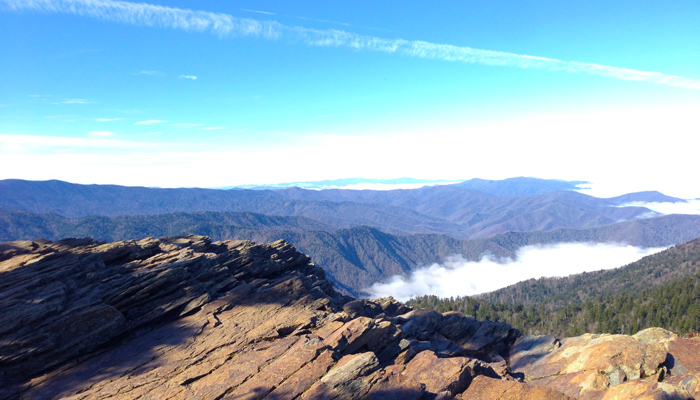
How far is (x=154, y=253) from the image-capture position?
45906 mm

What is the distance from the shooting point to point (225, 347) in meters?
29.4

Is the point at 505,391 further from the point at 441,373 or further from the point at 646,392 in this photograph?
the point at 646,392

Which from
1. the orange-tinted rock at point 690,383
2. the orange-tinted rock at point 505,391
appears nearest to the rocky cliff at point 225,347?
the orange-tinted rock at point 505,391

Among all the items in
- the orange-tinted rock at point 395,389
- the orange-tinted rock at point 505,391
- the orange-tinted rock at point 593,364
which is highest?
the orange-tinted rock at point 395,389

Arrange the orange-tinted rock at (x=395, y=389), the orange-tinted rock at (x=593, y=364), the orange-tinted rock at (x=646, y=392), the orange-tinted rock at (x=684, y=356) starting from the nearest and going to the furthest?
the orange-tinted rock at (x=646, y=392)
the orange-tinted rock at (x=395, y=389)
the orange-tinted rock at (x=593, y=364)
the orange-tinted rock at (x=684, y=356)

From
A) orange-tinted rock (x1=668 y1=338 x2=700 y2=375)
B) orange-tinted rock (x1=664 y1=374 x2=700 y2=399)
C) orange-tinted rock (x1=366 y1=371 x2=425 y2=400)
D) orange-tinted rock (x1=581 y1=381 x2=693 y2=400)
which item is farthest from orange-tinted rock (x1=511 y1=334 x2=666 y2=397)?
orange-tinted rock (x1=366 y1=371 x2=425 y2=400)

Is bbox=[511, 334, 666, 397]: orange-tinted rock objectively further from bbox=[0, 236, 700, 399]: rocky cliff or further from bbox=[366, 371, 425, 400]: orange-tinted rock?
bbox=[366, 371, 425, 400]: orange-tinted rock

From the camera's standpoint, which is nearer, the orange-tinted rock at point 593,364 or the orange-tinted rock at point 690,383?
the orange-tinted rock at point 690,383

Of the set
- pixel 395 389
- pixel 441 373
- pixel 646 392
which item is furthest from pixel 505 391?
pixel 395 389

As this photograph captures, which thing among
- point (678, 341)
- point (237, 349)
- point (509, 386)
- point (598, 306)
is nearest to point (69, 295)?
point (237, 349)

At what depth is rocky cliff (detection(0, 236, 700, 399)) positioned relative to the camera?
23.8 meters

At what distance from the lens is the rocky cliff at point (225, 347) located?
23.8 m

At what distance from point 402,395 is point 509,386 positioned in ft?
30.2

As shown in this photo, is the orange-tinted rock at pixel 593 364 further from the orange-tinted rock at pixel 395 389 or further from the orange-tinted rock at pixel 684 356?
the orange-tinted rock at pixel 395 389
